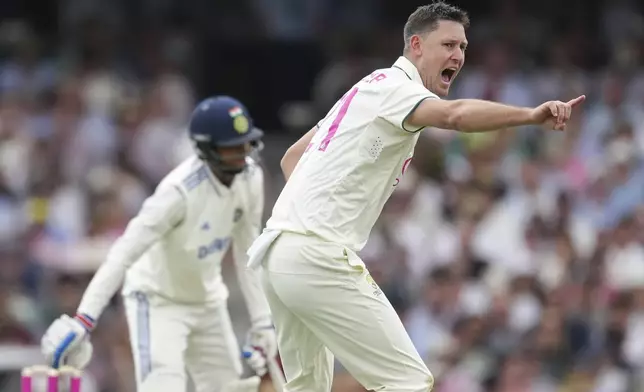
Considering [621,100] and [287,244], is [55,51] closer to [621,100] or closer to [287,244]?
[621,100]

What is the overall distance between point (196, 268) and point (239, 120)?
863 millimetres

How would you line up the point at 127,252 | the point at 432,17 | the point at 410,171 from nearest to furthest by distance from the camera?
the point at 432,17
the point at 127,252
the point at 410,171

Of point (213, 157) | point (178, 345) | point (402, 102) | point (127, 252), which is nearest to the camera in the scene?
point (402, 102)

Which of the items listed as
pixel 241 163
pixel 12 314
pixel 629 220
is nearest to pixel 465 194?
pixel 629 220

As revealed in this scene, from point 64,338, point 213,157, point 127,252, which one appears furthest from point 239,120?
point 64,338

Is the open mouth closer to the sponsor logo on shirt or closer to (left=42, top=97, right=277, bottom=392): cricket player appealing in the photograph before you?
(left=42, top=97, right=277, bottom=392): cricket player appealing

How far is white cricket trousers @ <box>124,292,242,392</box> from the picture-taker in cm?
858

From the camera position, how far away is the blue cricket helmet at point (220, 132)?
879 centimetres

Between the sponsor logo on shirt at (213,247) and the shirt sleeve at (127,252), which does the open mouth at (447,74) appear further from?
the sponsor logo on shirt at (213,247)

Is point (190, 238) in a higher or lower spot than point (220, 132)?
lower

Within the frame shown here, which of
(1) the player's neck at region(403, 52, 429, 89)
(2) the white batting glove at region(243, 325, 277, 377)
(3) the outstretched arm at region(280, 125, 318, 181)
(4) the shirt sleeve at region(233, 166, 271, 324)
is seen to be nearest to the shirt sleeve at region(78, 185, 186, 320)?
(4) the shirt sleeve at region(233, 166, 271, 324)

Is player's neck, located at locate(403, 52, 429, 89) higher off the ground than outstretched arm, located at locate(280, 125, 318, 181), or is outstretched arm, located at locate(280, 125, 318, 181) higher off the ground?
player's neck, located at locate(403, 52, 429, 89)

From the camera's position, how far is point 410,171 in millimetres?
13664

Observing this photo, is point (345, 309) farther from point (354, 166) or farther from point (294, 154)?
point (294, 154)
